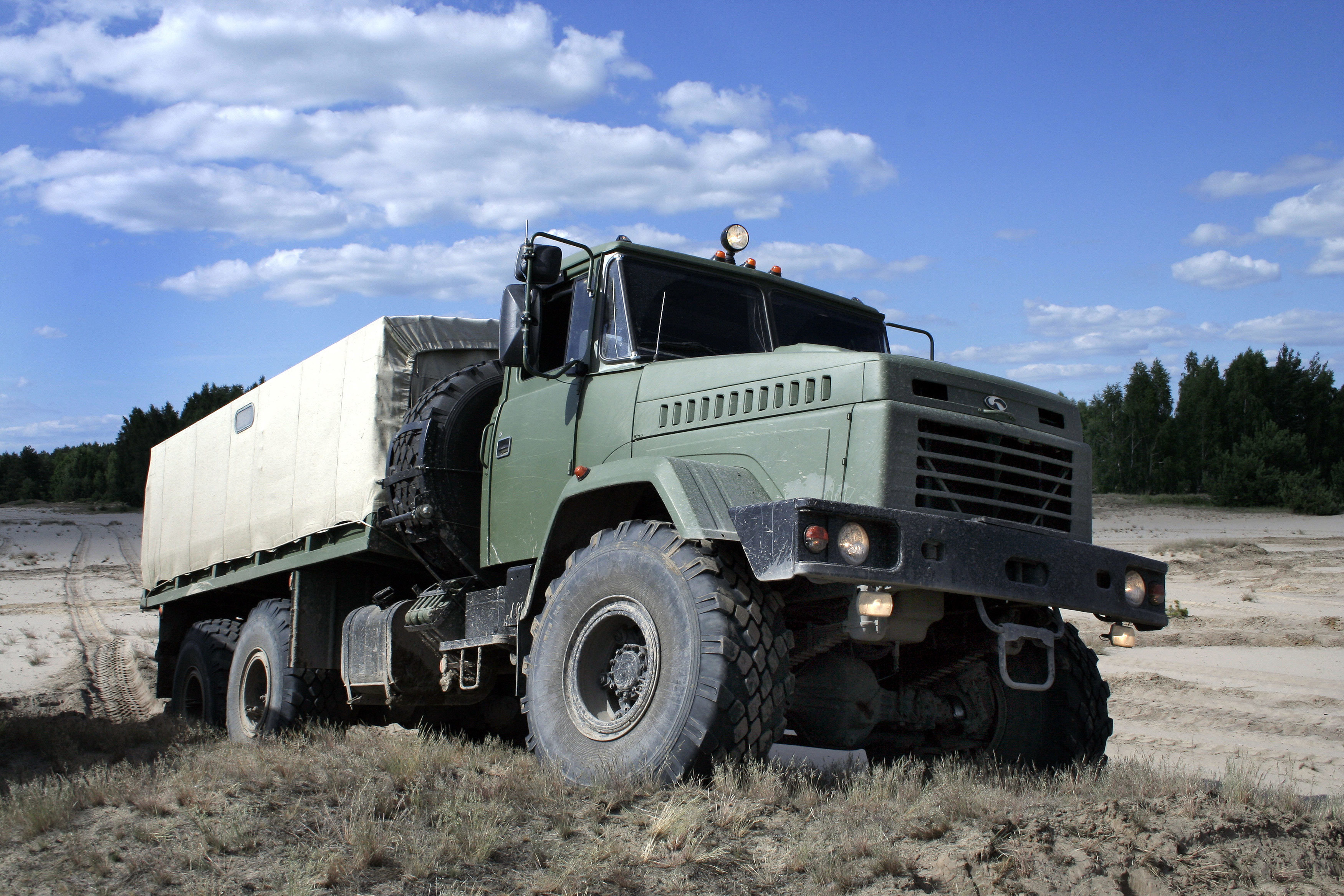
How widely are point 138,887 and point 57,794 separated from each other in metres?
1.47

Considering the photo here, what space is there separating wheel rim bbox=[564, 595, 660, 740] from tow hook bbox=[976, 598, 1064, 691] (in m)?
1.57

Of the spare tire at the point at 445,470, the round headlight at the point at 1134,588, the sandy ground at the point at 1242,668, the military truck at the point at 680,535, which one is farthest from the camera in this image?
the sandy ground at the point at 1242,668

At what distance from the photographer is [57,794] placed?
5.05 meters

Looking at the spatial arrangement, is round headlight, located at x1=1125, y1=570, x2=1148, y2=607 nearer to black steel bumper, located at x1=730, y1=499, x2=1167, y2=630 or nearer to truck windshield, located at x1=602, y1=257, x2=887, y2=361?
black steel bumper, located at x1=730, y1=499, x2=1167, y2=630

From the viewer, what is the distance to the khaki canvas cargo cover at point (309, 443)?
8398mm

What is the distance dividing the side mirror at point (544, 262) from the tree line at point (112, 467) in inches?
2264

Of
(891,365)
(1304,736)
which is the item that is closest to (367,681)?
(891,365)

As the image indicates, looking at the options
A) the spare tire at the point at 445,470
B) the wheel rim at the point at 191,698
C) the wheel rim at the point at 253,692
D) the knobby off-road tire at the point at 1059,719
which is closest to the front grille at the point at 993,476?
the knobby off-road tire at the point at 1059,719

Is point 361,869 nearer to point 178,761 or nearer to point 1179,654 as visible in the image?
point 178,761

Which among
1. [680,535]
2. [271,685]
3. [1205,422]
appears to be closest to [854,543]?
[680,535]

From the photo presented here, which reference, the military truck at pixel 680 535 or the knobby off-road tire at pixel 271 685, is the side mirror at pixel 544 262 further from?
the knobby off-road tire at pixel 271 685

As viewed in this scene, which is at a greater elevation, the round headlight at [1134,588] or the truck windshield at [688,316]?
the truck windshield at [688,316]

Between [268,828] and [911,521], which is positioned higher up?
[911,521]

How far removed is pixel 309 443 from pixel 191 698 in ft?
11.5
